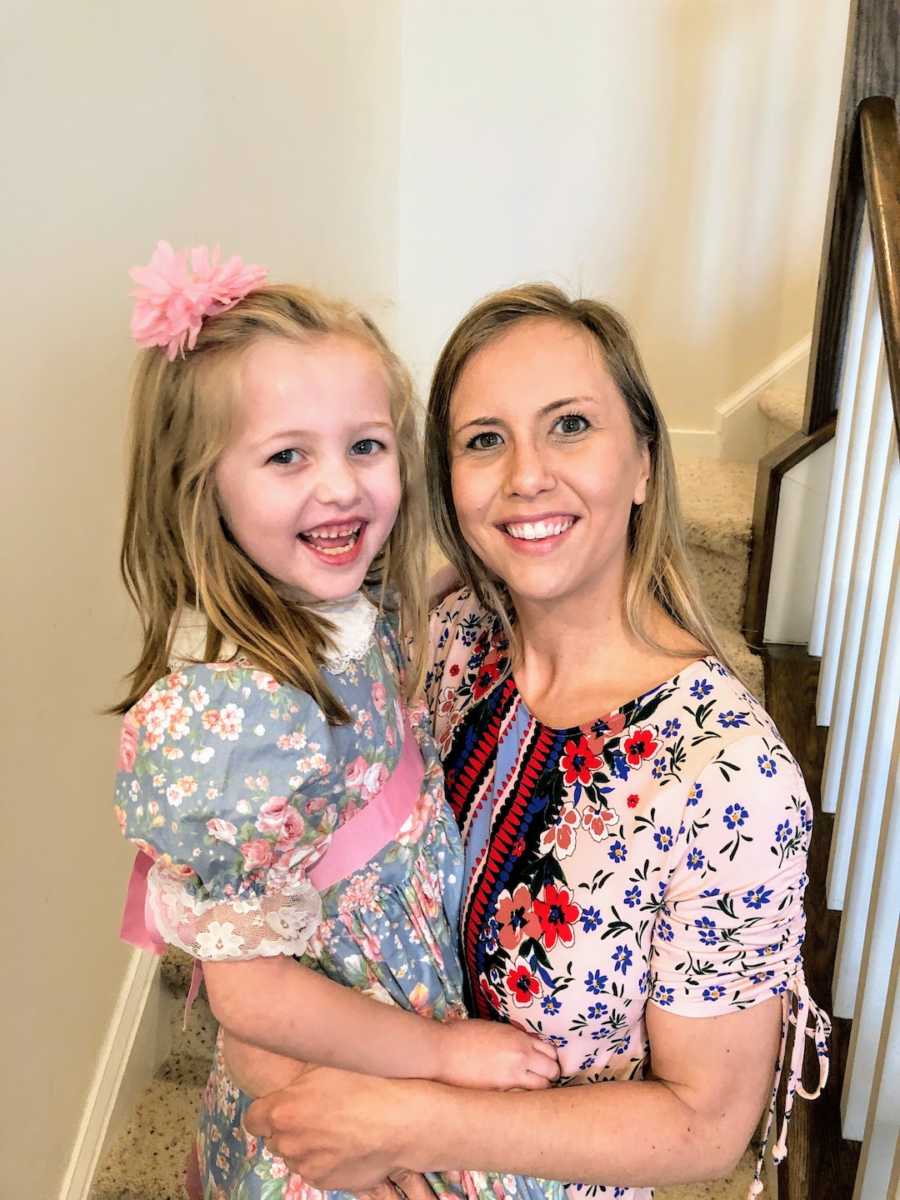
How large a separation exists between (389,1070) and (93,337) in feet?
3.21

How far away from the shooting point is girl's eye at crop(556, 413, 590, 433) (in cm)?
108

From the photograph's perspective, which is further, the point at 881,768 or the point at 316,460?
the point at 881,768

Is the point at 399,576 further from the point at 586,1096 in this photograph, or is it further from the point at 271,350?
the point at 586,1096

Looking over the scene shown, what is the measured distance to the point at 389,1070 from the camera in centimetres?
97

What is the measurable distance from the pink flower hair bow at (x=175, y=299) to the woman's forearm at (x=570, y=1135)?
2.49ft

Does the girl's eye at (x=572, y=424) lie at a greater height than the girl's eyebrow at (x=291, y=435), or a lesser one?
lesser

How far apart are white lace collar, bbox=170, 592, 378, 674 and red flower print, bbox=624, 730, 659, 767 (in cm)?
29

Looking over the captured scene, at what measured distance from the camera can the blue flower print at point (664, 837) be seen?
3.18 feet

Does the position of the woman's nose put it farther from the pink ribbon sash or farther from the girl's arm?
the girl's arm

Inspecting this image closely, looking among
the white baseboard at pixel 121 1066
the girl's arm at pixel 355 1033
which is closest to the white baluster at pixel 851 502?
the girl's arm at pixel 355 1033

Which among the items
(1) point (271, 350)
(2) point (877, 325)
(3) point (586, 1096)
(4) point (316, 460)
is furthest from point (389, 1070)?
(2) point (877, 325)

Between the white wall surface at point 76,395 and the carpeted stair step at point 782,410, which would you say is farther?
the carpeted stair step at point 782,410

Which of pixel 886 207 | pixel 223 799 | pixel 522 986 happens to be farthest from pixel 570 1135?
pixel 886 207

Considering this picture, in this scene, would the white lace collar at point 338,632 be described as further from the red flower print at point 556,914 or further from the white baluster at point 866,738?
the white baluster at point 866,738
